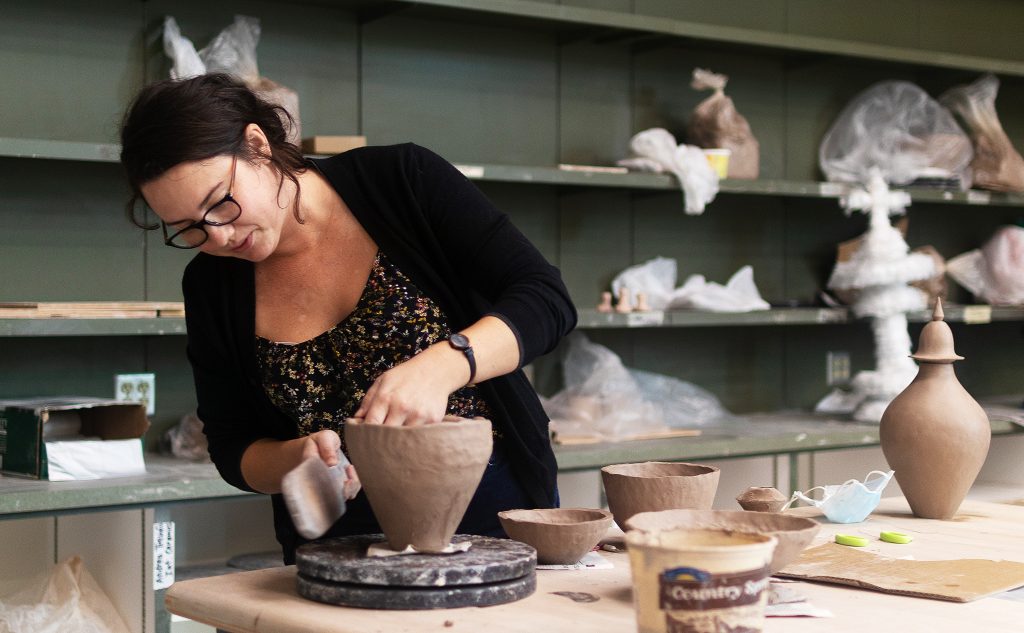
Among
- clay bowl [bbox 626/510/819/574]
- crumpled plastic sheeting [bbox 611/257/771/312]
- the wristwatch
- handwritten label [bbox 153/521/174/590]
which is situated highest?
crumpled plastic sheeting [bbox 611/257/771/312]

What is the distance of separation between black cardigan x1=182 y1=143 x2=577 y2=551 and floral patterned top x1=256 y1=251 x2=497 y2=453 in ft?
0.07

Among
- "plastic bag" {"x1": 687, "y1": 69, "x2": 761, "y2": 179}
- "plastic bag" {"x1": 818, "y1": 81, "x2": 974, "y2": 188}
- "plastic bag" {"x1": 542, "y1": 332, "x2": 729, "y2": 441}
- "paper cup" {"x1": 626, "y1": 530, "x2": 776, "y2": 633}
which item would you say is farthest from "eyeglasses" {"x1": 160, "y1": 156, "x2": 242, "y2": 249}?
"plastic bag" {"x1": 818, "y1": 81, "x2": 974, "y2": 188}

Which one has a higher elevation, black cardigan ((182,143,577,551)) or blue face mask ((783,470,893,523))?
black cardigan ((182,143,577,551))

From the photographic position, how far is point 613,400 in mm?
3561

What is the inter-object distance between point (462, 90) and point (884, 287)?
1514 mm

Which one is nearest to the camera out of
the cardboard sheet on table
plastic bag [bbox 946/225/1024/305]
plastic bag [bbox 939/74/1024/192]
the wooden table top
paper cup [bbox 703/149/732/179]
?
the wooden table top

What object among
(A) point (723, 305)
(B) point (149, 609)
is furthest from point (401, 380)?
(A) point (723, 305)

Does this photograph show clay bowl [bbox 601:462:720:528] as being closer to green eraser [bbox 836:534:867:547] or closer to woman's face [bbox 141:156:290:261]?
green eraser [bbox 836:534:867:547]

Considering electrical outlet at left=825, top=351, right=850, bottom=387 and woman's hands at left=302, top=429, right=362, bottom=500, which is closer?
woman's hands at left=302, top=429, right=362, bottom=500

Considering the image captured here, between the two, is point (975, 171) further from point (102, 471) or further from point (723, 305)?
point (102, 471)

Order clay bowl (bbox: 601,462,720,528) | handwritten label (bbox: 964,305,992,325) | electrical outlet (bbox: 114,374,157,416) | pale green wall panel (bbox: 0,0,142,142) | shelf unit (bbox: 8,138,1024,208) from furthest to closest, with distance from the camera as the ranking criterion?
handwritten label (bbox: 964,305,992,325)
electrical outlet (bbox: 114,374,157,416)
pale green wall panel (bbox: 0,0,142,142)
shelf unit (bbox: 8,138,1024,208)
clay bowl (bbox: 601,462,720,528)

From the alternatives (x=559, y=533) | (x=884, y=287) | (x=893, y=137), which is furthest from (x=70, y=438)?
(x=893, y=137)

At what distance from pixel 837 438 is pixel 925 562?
2187 millimetres

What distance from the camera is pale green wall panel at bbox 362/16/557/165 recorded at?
3.53 meters
